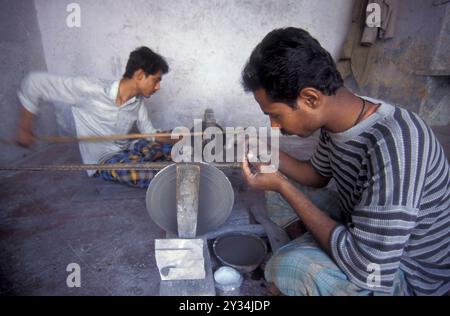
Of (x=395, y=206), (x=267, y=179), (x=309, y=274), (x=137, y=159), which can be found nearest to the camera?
(x=395, y=206)

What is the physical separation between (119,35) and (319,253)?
438cm

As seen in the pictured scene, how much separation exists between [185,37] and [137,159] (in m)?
2.61

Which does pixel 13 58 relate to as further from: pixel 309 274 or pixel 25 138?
pixel 309 274

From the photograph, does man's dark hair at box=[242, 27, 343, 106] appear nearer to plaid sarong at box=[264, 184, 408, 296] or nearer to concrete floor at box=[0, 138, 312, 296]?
plaid sarong at box=[264, 184, 408, 296]

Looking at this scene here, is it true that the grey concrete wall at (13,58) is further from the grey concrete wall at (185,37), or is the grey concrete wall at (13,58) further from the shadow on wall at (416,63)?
the shadow on wall at (416,63)

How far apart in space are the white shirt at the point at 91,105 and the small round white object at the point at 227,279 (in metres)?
1.83

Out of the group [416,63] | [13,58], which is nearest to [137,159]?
[13,58]

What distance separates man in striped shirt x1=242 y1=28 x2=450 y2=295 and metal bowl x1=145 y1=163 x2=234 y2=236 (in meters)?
0.53

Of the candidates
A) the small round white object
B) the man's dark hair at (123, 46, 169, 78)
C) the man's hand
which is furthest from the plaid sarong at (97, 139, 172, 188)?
the man's hand

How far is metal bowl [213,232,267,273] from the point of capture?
1.94 metres

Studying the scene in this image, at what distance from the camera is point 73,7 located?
432 centimetres

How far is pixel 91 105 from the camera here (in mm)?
2939

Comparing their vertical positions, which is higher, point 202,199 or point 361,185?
point 361,185
